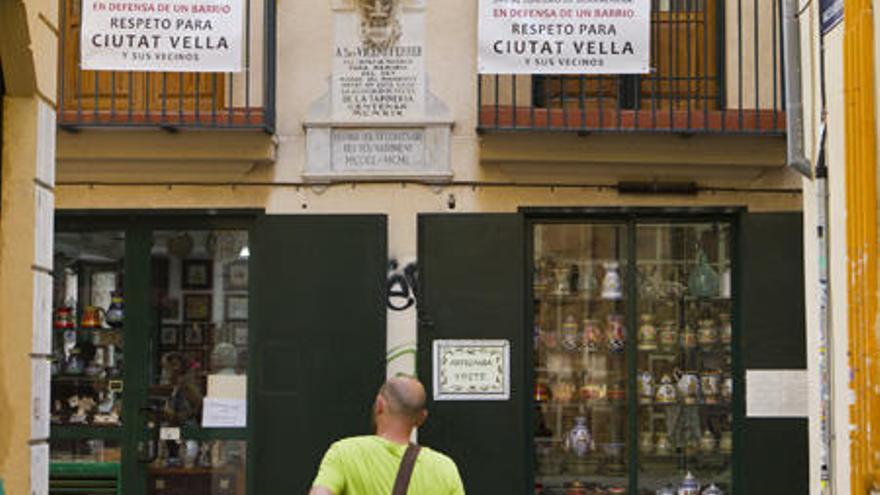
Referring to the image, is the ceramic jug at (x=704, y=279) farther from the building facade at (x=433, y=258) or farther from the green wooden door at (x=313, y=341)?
the green wooden door at (x=313, y=341)

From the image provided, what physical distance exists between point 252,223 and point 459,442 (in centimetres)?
237

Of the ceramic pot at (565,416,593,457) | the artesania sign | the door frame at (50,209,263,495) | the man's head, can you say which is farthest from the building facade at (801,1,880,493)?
the door frame at (50,209,263,495)

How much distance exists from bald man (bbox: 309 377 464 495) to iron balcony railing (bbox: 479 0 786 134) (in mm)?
4740

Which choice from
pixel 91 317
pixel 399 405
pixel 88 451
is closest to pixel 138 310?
pixel 91 317

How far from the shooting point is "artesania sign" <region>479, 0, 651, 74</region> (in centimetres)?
959

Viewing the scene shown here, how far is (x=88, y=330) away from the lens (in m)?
10.4

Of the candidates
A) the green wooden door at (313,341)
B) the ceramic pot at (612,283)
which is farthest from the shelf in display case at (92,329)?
the ceramic pot at (612,283)

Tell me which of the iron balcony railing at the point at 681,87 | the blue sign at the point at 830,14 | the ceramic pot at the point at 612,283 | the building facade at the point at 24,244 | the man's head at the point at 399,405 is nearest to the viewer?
the man's head at the point at 399,405

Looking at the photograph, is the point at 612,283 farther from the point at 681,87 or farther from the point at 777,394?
the point at 681,87

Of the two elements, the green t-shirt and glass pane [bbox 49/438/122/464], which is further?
glass pane [bbox 49/438/122/464]

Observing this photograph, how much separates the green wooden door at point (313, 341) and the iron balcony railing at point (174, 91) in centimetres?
97

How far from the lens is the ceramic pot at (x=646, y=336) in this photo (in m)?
10.3

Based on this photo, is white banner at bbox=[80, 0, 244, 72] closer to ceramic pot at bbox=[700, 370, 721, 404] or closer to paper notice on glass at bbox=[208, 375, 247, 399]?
paper notice on glass at bbox=[208, 375, 247, 399]

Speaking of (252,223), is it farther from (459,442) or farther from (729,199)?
(729,199)
